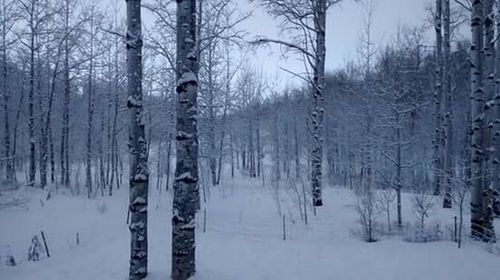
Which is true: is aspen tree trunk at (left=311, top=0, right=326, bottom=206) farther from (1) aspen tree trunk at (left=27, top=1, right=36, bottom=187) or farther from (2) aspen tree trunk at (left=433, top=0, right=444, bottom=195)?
(1) aspen tree trunk at (left=27, top=1, right=36, bottom=187)

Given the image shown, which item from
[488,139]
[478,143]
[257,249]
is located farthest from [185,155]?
[488,139]

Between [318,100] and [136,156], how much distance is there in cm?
901

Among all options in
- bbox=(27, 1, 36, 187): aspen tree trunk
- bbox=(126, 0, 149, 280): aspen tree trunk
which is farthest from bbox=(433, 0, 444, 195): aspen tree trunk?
bbox=(27, 1, 36, 187): aspen tree trunk

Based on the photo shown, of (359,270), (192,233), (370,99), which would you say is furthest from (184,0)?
(370,99)

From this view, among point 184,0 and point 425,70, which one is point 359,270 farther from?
point 425,70

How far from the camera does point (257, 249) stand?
8281mm

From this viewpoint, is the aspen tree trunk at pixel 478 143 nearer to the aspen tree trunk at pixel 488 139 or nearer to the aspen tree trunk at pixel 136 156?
the aspen tree trunk at pixel 488 139

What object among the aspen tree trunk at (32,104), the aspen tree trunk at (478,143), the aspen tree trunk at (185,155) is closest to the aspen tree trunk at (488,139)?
the aspen tree trunk at (478,143)

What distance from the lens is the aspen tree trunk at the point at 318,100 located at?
13.7 meters

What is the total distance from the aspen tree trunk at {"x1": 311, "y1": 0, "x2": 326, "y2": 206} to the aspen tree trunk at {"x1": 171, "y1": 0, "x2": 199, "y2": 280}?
26.1ft

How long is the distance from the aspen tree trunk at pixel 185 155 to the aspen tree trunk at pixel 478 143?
6879mm

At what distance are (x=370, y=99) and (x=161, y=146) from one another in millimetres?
14676

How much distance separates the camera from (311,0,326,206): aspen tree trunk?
45.0ft

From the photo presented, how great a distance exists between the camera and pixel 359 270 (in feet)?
22.0
